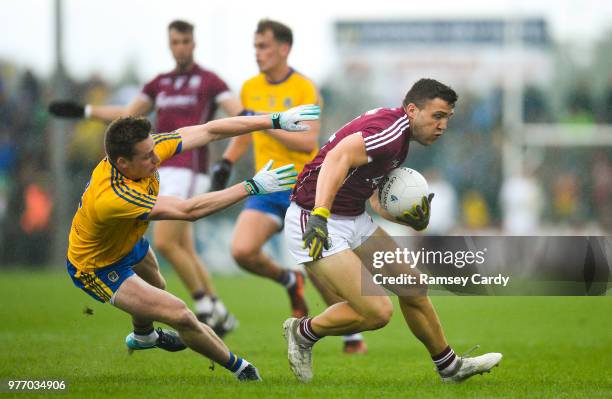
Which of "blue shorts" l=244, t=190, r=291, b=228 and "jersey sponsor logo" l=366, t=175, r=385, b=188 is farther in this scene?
"blue shorts" l=244, t=190, r=291, b=228

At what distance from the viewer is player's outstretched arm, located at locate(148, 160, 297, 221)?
6.62 m

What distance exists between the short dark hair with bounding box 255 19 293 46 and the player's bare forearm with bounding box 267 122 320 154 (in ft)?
3.17

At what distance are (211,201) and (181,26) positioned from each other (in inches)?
164

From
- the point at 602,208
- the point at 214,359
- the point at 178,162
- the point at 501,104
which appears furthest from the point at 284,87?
the point at 501,104

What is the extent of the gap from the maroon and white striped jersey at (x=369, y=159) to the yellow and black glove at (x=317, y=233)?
56 centimetres

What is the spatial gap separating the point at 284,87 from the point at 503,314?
5.02 metres

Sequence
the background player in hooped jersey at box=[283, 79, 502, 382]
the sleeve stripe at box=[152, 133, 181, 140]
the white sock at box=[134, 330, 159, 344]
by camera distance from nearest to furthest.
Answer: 1. the background player in hooped jersey at box=[283, 79, 502, 382]
2. the sleeve stripe at box=[152, 133, 181, 140]
3. the white sock at box=[134, 330, 159, 344]

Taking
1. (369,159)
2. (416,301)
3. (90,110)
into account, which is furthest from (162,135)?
(90,110)

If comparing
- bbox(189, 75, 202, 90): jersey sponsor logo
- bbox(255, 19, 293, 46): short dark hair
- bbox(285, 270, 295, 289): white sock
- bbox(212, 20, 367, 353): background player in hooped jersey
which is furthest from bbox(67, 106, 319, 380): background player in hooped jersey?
bbox(189, 75, 202, 90): jersey sponsor logo

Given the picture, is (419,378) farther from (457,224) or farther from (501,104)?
(501,104)

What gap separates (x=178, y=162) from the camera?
10438mm

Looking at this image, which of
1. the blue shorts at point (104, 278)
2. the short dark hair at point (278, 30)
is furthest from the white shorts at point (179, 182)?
the blue shorts at point (104, 278)

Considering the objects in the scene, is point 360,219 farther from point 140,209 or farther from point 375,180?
point 140,209

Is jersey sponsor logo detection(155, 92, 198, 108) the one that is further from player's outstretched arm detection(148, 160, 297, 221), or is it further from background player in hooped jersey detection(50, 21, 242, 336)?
player's outstretched arm detection(148, 160, 297, 221)
